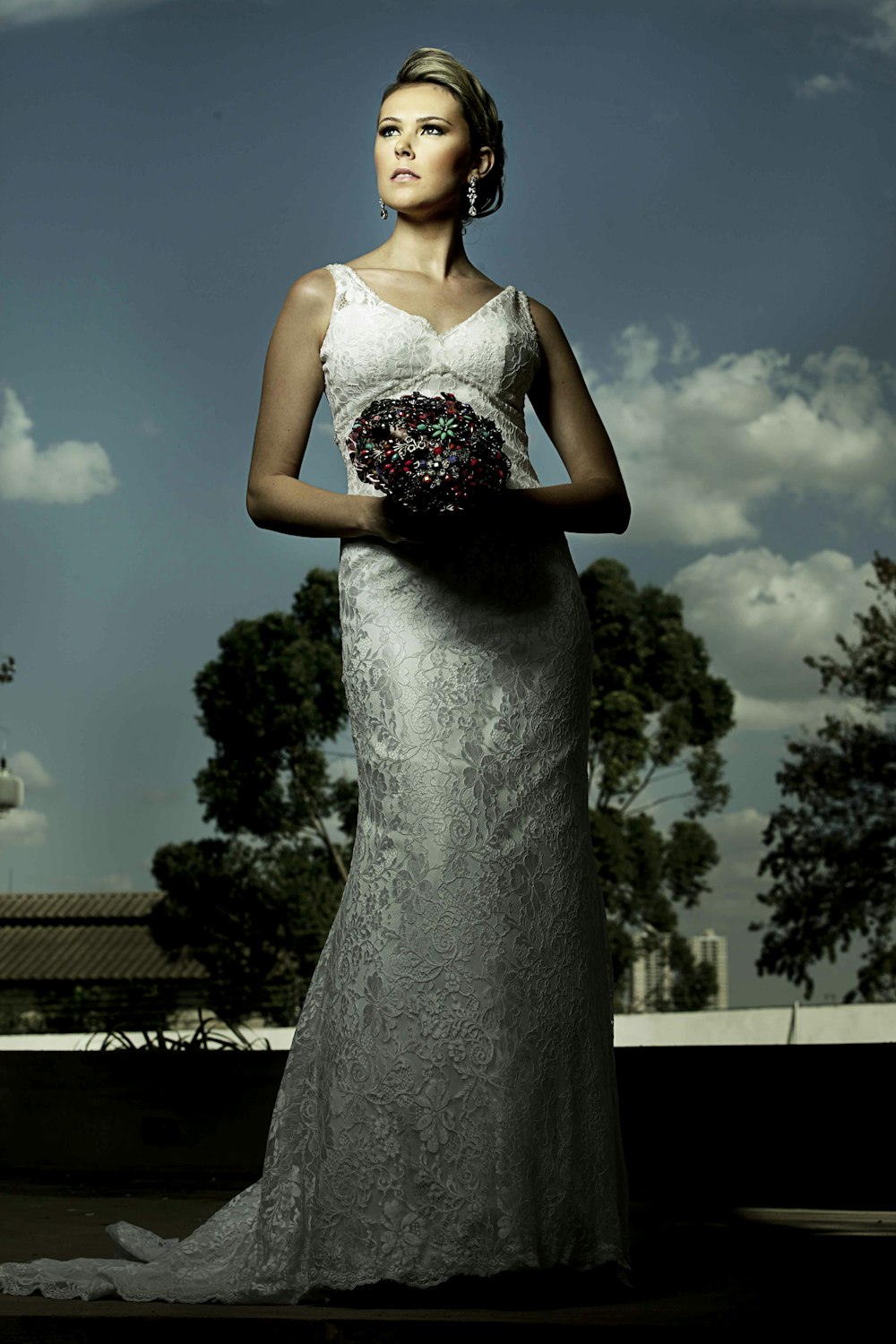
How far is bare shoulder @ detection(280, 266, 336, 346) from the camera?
2480mm

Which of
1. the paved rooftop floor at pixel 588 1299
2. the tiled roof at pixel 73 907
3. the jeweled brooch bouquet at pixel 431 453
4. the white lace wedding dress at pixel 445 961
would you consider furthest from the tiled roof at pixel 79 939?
the jeweled brooch bouquet at pixel 431 453

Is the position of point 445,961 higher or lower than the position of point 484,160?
lower

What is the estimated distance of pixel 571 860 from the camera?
2354 millimetres

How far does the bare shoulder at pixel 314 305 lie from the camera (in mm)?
2480

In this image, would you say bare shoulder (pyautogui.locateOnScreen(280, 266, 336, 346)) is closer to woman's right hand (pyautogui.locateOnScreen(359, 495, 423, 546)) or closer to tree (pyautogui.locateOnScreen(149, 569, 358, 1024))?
woman's right hand (pyautogui.locateOnScreen(359, 495, 423, 546))

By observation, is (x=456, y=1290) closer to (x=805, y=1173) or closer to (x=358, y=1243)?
(x=358, y=1243)

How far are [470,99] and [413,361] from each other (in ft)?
1.57

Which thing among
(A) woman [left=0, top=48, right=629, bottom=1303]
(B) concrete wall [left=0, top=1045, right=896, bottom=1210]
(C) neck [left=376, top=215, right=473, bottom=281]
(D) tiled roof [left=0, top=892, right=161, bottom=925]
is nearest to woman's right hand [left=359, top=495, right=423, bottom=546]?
(A) woman [left=0, top=48, right=629, bottom=1303]

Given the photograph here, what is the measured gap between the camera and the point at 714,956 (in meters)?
15.0

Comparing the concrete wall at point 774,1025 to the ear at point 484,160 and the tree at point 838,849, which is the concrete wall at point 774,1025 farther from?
the ear at point 484,160

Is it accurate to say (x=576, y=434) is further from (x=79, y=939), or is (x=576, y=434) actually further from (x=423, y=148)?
(x=79, y=939)

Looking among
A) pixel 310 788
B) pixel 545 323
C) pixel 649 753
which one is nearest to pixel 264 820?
pixel 310 788

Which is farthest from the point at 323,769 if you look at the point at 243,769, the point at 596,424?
the point at 596,424

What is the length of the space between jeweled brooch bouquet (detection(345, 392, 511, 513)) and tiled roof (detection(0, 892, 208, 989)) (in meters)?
15.5
